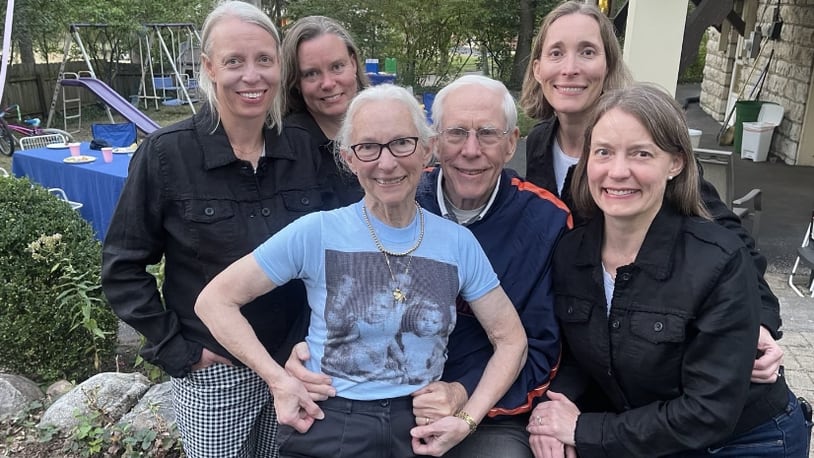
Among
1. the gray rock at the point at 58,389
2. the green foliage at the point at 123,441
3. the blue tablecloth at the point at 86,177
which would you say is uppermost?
the blue tablecloth at the point at 86,177

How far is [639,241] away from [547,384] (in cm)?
51

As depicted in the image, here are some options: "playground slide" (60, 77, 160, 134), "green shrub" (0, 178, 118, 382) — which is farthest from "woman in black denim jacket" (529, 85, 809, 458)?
"playground slide" (60, 77, 160, 134)

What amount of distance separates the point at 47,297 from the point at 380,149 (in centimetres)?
261

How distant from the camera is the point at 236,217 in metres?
1.98

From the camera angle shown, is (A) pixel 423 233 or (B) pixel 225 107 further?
(B) pixel 225 107

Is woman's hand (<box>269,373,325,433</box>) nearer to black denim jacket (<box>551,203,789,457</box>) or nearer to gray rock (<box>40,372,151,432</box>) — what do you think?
black denim jacket (<box>551,203,789,457</box>)

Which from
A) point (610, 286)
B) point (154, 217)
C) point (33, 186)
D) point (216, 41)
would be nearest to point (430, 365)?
point (610, 286)

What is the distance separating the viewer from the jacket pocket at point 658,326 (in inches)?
66.4

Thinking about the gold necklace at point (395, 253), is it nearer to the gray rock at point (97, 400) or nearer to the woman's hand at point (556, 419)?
the woman's hand at point (556, 419)

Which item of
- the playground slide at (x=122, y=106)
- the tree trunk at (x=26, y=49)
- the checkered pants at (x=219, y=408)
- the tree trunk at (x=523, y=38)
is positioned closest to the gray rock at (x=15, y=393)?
the checkered pants at (x=219, y=408)

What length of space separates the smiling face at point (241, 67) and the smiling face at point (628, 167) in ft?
3.28

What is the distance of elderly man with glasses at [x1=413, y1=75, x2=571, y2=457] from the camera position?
1.93 meters

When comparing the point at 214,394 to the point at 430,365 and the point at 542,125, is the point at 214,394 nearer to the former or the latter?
the point at 430,365

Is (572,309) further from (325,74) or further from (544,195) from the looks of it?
(325,74)
